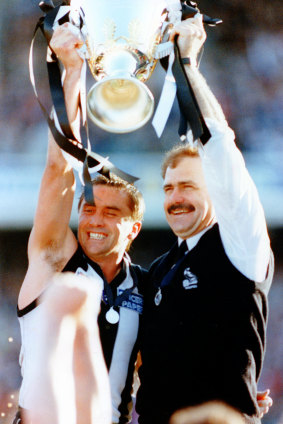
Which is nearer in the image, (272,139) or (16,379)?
(16,379)

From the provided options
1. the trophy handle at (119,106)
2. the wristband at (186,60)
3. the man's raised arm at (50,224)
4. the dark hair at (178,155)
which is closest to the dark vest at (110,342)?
the man's raised arm at (50,224)

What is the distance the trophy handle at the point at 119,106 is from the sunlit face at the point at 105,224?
63 cm

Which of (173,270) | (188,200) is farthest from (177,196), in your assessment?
(173,270)

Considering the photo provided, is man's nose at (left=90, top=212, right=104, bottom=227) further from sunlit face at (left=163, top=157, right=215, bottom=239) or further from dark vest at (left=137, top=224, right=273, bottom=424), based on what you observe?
dark vest at (left=137, top=224, right=273, bottom=424)

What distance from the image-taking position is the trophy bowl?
6.23ft

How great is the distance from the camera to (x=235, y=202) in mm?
1843

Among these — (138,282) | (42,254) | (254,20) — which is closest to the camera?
(42,254)

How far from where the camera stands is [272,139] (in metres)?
4.62

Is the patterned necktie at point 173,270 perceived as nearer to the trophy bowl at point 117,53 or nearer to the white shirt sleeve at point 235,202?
the white shirt sleeve at point 235,202

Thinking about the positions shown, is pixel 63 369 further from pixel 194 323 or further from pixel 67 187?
pixel 67 187

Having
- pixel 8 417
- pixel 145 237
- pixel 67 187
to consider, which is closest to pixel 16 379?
pixel 8 417

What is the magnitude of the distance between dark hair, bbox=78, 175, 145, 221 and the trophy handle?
2.08ft

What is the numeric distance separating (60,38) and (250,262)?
95 centimetres

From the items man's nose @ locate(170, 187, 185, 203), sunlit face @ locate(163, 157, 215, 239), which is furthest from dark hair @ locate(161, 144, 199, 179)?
man's nose @ locate(170, 187, 185, 203)
